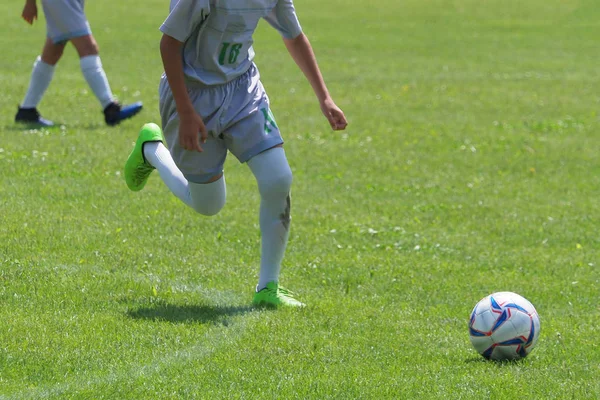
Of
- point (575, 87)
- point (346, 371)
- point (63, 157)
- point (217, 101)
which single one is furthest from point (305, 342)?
point (575, 87)

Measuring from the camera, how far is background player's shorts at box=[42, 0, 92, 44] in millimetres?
11781

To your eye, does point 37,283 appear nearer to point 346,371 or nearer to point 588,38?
point 346,371

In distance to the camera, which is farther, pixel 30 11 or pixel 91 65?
pixel 91 65

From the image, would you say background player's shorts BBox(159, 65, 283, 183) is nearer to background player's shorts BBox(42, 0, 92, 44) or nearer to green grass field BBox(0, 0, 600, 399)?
green grass field BBox(0, 0, 600, 399)

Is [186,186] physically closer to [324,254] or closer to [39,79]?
[324,254]

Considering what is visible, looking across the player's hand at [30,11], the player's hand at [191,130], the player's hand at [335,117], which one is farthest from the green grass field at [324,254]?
the player's hand at [30,11]

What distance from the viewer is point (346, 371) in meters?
5.01

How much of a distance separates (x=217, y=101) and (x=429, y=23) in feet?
85.3

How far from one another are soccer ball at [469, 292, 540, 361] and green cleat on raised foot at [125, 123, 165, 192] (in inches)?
103

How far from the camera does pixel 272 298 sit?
6.17 meters

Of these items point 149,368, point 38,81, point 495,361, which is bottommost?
point 38,81

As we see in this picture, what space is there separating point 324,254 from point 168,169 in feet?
5.57

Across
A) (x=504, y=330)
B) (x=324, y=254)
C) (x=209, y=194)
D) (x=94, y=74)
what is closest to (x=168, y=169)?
(x=209, y=194)

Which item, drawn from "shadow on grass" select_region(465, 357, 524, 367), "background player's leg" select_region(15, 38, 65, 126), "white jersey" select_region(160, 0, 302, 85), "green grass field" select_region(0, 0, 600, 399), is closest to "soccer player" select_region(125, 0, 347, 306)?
"white jersey" select_region(160, 0, 302, 85)
